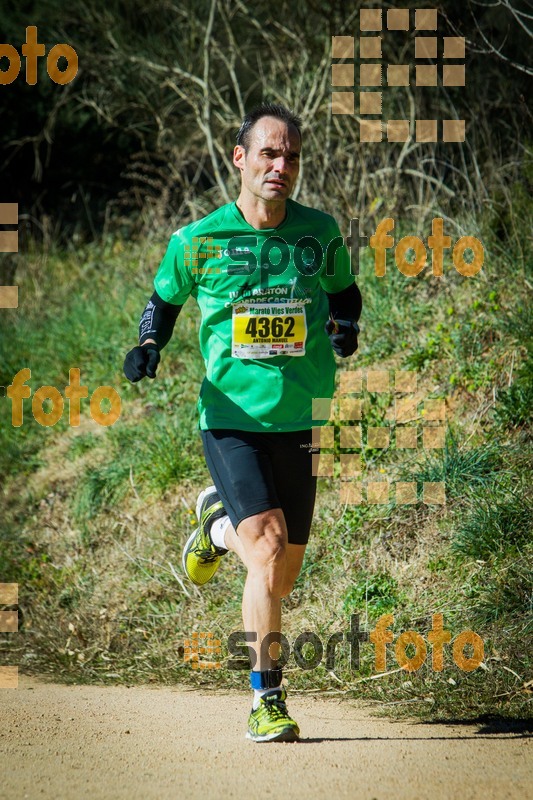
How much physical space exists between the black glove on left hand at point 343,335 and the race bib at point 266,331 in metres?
0.12

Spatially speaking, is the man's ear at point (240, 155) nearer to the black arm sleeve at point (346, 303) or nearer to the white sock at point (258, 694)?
the black arm sleeve at point (346, 303)

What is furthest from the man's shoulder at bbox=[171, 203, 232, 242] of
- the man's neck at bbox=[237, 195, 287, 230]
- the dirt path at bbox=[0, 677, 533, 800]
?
the dirt path at bbox=[0, 677, 533, 800]

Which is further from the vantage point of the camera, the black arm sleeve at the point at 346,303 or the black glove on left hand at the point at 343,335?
the black arm sleeve at the point at 346,303

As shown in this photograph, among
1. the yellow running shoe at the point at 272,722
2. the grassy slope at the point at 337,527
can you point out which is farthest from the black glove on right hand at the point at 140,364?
the grassy slope at the point at 337,527

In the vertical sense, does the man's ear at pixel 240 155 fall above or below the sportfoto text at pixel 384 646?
above

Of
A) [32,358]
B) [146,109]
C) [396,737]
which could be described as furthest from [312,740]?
[146,109]

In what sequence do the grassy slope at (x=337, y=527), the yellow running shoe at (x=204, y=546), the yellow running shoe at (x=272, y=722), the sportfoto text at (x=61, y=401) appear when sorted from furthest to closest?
the sportfoto text at (x=61, y=401) < the grassy slope at (x=337, y=527) < the yellow running shoe at (x=204, y=546) < the yellow running shoe at (x=272, y=722)

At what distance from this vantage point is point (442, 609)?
211 inches

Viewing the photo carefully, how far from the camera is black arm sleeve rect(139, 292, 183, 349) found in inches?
176

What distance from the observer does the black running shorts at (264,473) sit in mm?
4113

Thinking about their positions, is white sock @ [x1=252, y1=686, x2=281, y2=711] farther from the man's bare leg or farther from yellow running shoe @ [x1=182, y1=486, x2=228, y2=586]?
yellow running shoe @ [x1=182, y1=486, x2=228, y2=586]

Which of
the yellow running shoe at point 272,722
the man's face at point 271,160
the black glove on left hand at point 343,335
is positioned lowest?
the yellow running shoe at point 272,722

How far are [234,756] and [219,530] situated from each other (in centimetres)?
121

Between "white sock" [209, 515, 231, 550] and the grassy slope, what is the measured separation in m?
1.01
